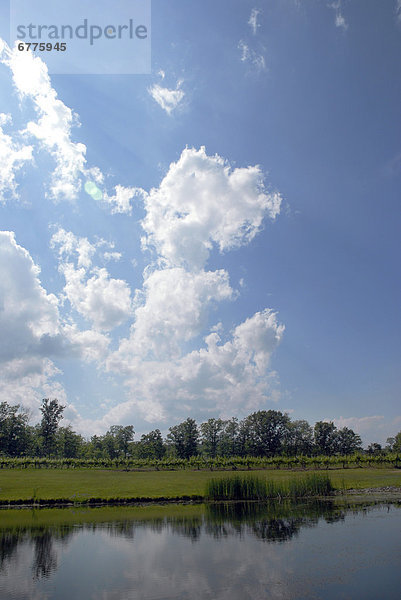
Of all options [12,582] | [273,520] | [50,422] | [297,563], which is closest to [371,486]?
[273,520]

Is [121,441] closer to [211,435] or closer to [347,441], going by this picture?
[211,435]

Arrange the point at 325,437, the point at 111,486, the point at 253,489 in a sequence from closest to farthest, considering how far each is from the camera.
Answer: the point at 253,489 → the point at 111,486 → the point at 325,437

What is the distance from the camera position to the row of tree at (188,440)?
136125mm

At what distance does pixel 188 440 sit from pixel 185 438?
1176 millimetres

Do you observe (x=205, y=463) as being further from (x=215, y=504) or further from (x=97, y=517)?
(x=97, y=517)

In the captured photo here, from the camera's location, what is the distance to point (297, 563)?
63.8ft

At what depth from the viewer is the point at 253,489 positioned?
45.6 m

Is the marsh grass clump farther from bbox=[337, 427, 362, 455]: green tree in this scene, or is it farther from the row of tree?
bbox=[337, 427, 362, 455]: green tree

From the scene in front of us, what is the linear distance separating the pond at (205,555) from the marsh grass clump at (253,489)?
9.34 m

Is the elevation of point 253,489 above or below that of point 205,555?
below

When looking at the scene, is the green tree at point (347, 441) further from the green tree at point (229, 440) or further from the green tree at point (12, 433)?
the green tree at point (12, 433)

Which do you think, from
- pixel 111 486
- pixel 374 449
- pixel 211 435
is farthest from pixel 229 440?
pixel 111 486

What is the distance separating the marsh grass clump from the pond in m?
9.34

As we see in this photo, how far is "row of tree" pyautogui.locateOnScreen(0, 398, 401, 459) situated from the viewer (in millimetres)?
136125
